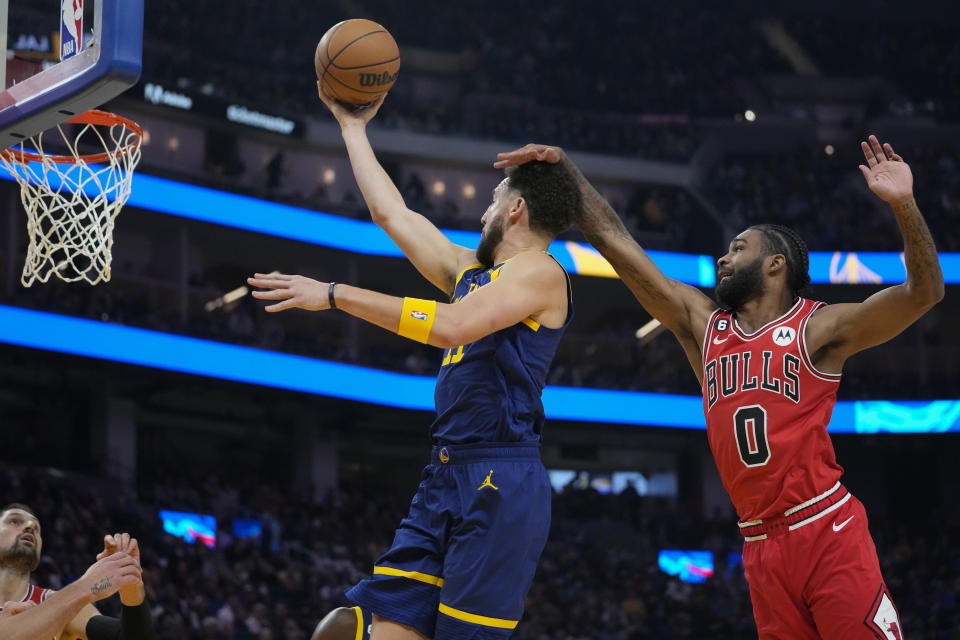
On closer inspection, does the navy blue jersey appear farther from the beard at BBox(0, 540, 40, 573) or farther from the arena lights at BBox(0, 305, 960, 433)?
the arena lights at BBox(0, 305, 960, 433)

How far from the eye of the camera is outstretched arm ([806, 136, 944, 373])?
3994mm

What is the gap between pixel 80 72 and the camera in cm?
415

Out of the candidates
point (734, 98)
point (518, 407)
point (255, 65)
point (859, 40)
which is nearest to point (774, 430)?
point (518, 407)

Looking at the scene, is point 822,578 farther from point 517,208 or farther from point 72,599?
point 72,599

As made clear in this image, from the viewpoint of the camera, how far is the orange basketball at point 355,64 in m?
4.54

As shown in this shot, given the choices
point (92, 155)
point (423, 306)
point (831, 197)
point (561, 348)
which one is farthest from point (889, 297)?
point (831, 197)

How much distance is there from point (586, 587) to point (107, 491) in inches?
329

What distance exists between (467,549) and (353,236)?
1928cm

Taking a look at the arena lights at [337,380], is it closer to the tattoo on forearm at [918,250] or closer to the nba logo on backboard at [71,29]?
the nba logo on backboard at [71,29]

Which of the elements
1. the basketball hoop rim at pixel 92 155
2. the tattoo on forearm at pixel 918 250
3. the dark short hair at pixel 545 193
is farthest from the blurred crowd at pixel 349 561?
the tattoo on forearm at pixel 918 250

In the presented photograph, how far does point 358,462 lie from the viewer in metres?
26.1

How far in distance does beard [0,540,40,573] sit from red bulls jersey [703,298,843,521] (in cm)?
298

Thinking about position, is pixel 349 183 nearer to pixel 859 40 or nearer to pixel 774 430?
pixel 859 40

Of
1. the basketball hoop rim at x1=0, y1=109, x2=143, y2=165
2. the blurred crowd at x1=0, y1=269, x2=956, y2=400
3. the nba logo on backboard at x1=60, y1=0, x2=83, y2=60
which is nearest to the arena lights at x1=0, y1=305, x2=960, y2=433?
the blurred crowd at x1=0, y1=269, x2=956, y2=400
